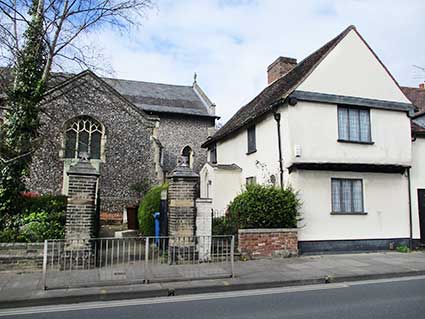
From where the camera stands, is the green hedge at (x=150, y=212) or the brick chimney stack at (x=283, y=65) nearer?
the green hedge at (x=150, y=212)

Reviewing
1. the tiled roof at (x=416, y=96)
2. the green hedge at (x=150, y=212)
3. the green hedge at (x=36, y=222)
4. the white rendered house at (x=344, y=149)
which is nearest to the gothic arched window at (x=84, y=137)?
the green hedge at (x=150, y=212)

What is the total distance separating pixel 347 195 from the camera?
13719 millimetres

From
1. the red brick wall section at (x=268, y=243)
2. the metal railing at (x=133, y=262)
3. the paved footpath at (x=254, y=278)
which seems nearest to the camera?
the paved footpath at (x=254, y=278)

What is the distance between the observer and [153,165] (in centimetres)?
2453

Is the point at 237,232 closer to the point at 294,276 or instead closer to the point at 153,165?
the point at 294,276

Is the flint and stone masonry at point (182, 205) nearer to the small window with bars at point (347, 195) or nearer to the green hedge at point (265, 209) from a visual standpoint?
the green hedge at point (265, 209)

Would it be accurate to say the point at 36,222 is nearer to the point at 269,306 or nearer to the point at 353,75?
the point at 269,306

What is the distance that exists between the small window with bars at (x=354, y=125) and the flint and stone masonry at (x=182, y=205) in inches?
257

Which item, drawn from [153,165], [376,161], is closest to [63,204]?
[376,161]

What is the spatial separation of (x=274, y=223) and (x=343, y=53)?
739 centimetres

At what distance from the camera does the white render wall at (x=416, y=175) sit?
1443 cm

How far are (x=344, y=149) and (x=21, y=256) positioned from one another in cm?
1118

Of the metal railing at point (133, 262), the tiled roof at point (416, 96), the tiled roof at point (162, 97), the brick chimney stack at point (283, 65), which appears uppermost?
the tiled roof at point (162, 97)

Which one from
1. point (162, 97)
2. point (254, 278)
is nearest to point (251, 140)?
point (254, 278)
